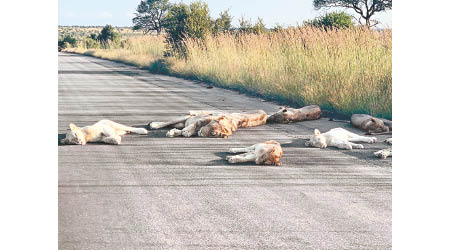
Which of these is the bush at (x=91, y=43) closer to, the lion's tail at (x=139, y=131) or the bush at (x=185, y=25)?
the bush at (x=185, y=25)

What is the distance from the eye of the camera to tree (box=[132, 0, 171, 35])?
2656cm

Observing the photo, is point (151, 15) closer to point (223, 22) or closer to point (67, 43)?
point (223, 22)

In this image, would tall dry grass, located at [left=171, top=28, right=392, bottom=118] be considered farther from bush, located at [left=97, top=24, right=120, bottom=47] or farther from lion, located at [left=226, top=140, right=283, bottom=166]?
bush, located at [left=97, top=24, right=120, bottom=47]

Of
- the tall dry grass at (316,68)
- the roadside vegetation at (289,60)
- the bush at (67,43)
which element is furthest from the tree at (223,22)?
the bush at (67,43)

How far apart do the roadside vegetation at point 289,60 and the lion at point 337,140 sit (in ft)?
6.05

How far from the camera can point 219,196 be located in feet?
15.7

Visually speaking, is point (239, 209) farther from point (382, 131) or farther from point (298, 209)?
point (382, 131)

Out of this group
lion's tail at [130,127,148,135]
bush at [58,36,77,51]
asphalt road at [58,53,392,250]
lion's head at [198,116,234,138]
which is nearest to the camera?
asphalt road at [58,53,392,250]

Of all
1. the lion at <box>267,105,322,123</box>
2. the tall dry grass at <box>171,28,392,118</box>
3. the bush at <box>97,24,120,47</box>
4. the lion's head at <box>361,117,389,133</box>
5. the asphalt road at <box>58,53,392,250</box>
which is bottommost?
the asphalt road at <box>58,53,392,250</box>

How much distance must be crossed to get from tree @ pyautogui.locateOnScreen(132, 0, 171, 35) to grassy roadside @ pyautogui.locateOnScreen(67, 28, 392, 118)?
28.4ft

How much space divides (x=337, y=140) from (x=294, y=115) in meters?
1.83

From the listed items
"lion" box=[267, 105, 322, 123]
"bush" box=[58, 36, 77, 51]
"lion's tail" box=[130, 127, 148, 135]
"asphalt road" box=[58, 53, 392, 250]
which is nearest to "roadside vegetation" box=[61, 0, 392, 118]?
"lion" box=[267, 105, 322, 123]

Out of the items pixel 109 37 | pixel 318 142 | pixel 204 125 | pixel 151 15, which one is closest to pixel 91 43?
pixel 109 37

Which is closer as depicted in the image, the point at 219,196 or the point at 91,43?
the point at 219,196
